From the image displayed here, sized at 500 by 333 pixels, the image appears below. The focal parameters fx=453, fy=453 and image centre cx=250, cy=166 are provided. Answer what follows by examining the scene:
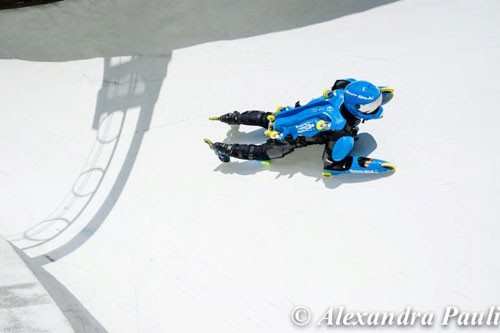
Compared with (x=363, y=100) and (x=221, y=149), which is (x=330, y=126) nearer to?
(x=363, y=100)

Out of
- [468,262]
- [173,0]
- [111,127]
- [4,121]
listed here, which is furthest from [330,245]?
[4,121]

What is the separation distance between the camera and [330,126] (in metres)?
3.51

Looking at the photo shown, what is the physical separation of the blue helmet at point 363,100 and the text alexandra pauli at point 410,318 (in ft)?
4.71

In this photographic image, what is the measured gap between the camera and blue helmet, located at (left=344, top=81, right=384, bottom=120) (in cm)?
336

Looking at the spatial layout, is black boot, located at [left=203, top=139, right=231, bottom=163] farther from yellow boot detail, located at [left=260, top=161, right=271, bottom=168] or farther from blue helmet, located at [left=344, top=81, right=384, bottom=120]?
blue helmet, located at [left=344, top=81, right=384, bottom=120]

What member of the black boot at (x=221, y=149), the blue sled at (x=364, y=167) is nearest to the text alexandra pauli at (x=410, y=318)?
the blue sled at (x=364, y=167)

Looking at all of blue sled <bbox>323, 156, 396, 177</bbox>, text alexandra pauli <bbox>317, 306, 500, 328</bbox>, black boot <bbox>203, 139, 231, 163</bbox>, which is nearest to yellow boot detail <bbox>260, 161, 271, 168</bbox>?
black boot <bbox>203, 139, 231, 163</bbox>

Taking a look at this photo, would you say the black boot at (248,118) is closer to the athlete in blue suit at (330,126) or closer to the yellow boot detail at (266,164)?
the athlete in blue suit at (330,126)

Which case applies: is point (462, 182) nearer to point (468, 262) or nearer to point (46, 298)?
point (468, 262)

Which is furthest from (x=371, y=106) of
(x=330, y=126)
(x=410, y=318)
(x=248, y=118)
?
(x=410, y=318)

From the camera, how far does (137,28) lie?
5738 mm

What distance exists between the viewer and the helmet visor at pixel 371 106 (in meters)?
3.38

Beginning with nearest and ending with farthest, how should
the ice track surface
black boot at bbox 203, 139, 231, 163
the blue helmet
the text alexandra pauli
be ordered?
the text alexandra pauli, the ice track surface, the blue helmet, black boot at bbox 203, 139, 231, 163

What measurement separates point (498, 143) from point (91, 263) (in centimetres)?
347
